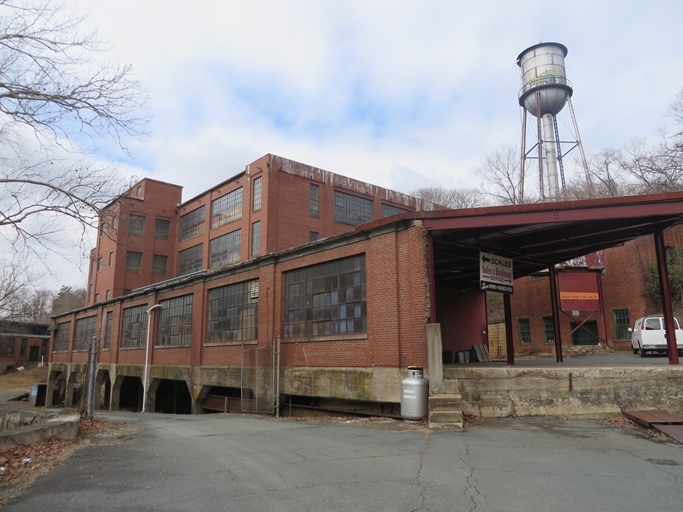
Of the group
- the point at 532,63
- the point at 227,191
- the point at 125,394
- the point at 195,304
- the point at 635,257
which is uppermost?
the point at 532,63

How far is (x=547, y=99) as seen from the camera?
4094cm

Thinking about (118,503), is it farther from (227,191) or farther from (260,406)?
(227,191)

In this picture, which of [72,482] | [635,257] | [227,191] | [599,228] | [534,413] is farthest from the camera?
[227,191]

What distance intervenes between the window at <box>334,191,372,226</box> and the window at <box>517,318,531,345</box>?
44.8ft

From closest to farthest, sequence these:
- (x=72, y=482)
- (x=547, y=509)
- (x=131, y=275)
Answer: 1. (x=547, y=509)
2. (x=72, y=482)
3. (x=131, y=275)

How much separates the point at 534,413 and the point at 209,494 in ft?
26.6

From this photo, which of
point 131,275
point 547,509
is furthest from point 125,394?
point 547,509

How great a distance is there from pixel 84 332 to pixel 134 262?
971 centimetres

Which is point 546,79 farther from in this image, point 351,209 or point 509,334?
point 509,334

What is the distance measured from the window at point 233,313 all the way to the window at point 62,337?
25033mm

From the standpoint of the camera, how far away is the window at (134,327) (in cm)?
2873

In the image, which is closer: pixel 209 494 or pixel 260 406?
pixel 209 494

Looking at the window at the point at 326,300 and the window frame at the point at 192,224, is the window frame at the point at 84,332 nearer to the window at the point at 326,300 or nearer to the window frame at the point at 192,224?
the window frame at the point at 192,224

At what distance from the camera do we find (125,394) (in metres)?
32.8
